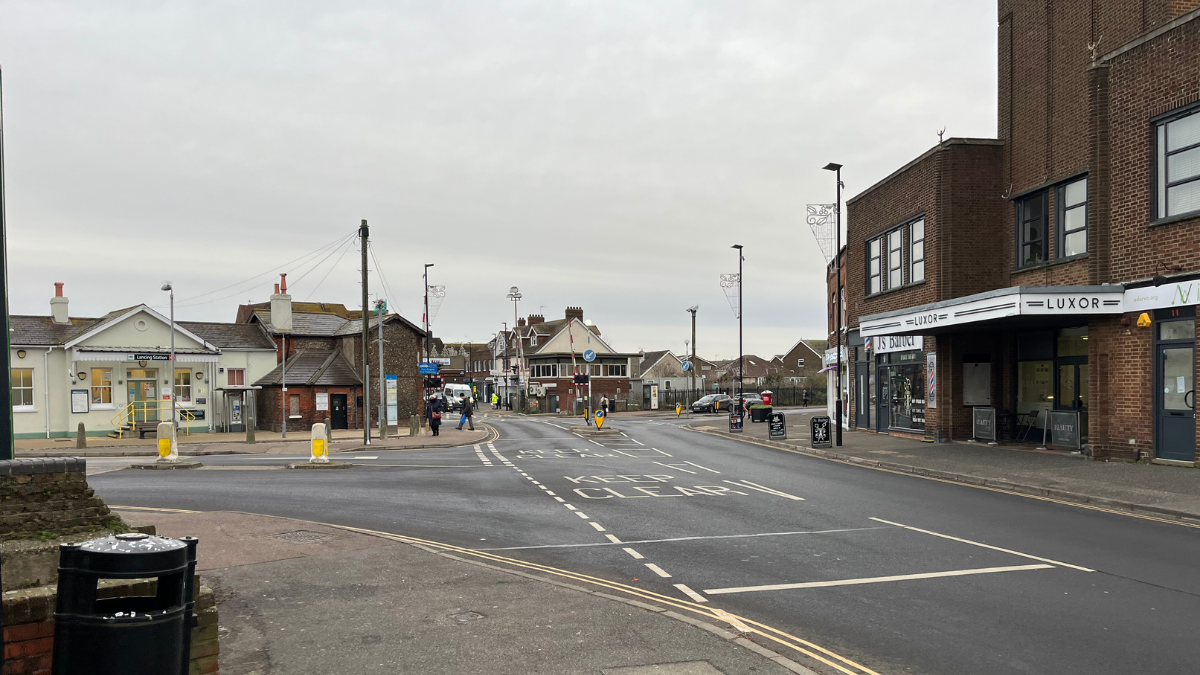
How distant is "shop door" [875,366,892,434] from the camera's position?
29875 millimetres

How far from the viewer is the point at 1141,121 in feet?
58.5

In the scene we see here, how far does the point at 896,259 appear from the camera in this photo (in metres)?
28.6

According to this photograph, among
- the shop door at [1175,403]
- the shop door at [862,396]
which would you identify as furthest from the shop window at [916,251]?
the shop door at [1175,403]

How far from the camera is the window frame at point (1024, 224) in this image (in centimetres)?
2217

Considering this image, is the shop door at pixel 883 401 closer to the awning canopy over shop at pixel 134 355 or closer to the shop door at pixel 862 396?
the shop door at pixel 862 396

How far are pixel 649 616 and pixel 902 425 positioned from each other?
24.2m

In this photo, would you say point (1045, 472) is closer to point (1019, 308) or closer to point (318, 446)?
point (1019, 308)

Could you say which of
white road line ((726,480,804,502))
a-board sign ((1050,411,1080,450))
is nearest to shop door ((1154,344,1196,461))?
→ a-board sign ((1050,411,1080,450))

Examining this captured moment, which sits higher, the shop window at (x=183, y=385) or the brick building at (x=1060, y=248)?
the brick building at (x=1060, y=248)

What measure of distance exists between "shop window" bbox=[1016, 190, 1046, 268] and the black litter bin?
922 inches

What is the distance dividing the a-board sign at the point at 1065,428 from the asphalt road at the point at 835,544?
5809 mm

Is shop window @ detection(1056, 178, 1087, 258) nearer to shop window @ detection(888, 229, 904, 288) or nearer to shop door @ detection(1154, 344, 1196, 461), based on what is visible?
shop door @ detection(1154, 344, 1196, 461)

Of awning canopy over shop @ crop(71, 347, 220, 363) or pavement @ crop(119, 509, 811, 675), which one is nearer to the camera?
pavement @ crop(119, 509, 811, 675)

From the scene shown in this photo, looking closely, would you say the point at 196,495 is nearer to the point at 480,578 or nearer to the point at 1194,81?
the point at 480,578
